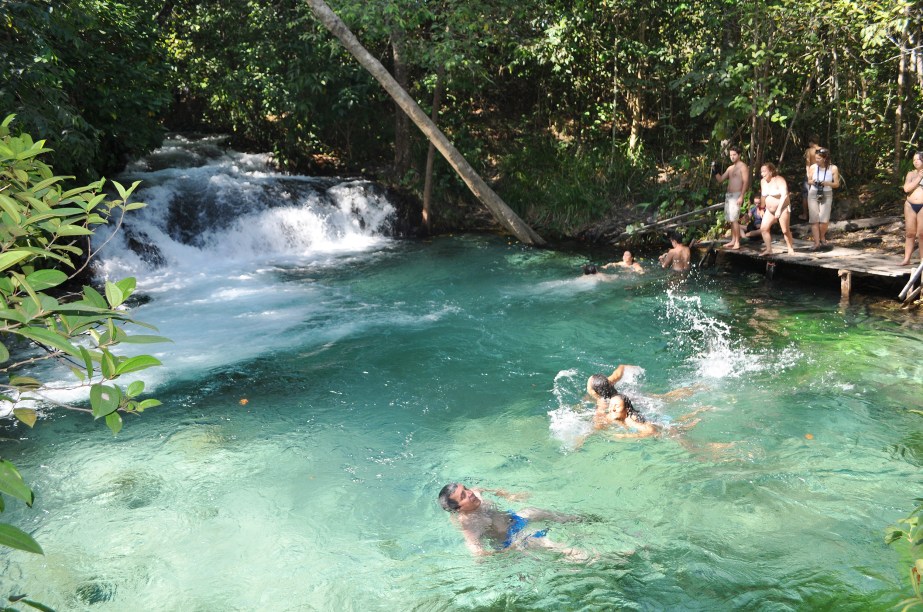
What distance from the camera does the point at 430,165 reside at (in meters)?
16.7

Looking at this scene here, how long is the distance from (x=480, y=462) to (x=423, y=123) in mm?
8918

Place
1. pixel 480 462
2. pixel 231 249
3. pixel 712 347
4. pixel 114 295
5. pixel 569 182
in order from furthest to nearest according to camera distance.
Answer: pixel 569 182, pixel 231 249, pixel 712 347, pixel 480 462, pixel 114 295

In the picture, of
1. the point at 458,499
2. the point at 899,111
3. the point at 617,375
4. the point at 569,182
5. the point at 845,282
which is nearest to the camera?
the point at 458,499

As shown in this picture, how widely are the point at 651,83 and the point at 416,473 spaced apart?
12.5 meters

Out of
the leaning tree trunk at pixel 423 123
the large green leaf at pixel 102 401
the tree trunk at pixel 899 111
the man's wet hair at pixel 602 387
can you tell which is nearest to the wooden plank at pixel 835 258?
the tree trunk at pixel 899 111

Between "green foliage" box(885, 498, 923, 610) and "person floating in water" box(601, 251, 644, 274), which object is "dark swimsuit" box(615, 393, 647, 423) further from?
"person floating in water" box(601, 251, 644, 274)

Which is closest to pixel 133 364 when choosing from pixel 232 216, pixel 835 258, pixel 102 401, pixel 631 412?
pixel 102 401

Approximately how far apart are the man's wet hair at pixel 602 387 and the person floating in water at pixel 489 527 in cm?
214

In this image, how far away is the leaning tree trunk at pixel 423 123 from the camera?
1311cm

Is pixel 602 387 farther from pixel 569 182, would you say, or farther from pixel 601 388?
pixel 569 182

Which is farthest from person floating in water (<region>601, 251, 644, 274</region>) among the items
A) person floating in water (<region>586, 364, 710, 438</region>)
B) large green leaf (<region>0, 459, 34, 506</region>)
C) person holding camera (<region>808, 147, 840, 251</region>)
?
large green leaf (<region>0, 459, 34, 506</region>)

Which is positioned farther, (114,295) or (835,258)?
(835,258)

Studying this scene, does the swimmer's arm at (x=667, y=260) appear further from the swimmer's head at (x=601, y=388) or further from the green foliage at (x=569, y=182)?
the swimmer's head at (x=601, y=388)

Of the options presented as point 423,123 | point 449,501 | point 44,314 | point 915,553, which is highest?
point 423,123
